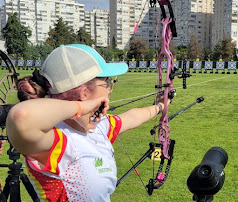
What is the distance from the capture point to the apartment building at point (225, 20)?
6475cm

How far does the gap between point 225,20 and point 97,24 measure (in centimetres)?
4753

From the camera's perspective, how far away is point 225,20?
66.2 meters

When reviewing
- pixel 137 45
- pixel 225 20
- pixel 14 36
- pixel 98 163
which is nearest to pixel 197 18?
pixel 225 20

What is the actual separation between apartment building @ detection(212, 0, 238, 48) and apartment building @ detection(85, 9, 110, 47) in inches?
1439

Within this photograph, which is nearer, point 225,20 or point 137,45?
point 137,45

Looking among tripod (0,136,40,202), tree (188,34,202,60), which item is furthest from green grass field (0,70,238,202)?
tree (188,34,202,60)

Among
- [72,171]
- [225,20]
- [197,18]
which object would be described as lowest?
[72,171]

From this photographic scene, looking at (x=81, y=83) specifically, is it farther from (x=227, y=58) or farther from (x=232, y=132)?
(x=227, y=58)

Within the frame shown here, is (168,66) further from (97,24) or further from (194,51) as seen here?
(97,24)

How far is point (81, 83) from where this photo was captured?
1.25m

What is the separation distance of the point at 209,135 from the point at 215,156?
4.78m

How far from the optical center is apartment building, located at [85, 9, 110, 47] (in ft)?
325

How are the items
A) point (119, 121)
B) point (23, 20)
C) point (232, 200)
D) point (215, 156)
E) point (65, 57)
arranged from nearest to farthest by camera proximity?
1. point (215, 156)
2. point (65, 57)
3. point (119, 121)
4. point (232, 200)
5. point (23, 20)

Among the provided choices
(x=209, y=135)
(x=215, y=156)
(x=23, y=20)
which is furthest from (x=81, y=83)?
(x=23, y=20)
